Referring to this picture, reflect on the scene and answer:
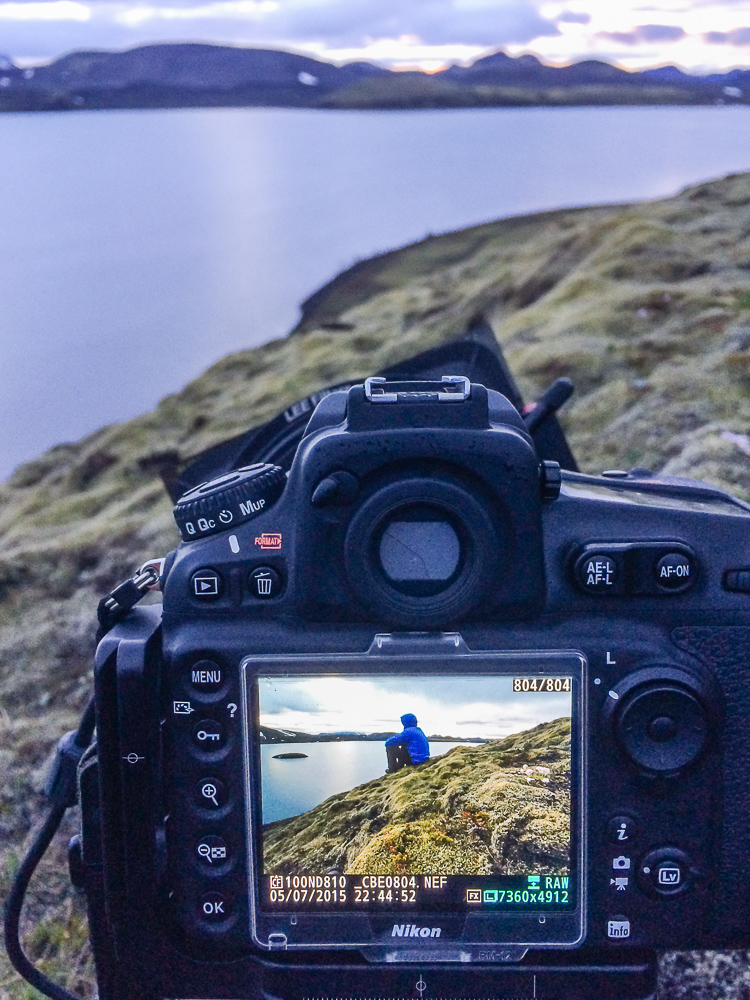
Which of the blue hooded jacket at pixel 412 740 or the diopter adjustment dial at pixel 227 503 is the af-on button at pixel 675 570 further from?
the diopter adjustment dial at pixel 227 503

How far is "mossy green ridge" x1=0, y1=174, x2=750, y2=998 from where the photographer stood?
3430mm

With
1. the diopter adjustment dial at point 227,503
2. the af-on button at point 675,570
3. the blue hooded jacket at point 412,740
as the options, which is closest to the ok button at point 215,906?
the blue hooded jacket at point 412,740

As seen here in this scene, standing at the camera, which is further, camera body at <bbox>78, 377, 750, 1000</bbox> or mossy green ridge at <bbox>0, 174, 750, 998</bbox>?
mossy green ridge at <bbox>0, 174, 750, 998</bbox>

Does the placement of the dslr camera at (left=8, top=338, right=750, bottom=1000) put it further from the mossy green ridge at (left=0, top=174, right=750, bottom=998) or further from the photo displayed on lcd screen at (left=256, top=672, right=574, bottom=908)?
the mossy green ridge at (left=0, top=174, right=750, bottom=998)

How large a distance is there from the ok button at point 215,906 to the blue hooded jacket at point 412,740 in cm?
34

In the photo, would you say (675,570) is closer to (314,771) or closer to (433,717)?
(433,717)

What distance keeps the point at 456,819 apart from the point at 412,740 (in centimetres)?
13

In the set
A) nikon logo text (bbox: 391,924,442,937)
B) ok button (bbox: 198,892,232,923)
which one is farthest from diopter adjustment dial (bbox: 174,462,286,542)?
nikon logo text (bbox: 391,924,442,937)

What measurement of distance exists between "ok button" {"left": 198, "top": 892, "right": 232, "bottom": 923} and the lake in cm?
15

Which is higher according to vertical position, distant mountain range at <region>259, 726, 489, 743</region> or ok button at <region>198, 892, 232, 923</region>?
distant mountain range at <region>259, 726, 489, 743</region>

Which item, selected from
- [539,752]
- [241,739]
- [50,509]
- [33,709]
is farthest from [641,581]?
[50,509]

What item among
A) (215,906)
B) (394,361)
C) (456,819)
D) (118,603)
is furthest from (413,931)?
(394,361)

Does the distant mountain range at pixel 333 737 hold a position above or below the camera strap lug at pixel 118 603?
below

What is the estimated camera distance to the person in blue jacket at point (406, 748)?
134 cm
